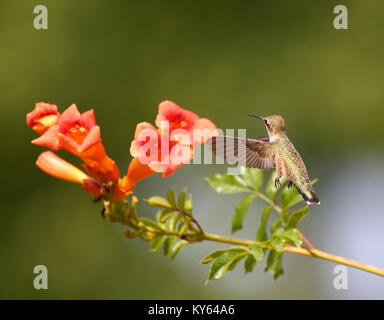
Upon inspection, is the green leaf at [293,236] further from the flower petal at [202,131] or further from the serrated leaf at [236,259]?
the flower petal at [202,131]

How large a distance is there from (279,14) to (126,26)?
3.26m

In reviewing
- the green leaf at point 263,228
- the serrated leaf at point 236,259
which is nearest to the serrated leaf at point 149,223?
the serrated leaf at point 236,259

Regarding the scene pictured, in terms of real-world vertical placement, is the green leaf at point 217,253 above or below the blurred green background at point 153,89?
below

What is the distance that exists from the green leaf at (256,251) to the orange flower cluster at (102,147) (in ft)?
1.48

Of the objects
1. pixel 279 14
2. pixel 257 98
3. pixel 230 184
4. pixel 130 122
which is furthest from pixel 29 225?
pixel 230 184

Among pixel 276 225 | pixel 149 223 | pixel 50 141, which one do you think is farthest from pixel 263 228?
pixel 50 141

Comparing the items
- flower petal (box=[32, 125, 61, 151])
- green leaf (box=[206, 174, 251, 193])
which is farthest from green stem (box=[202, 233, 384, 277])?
flower petal (box=[32, 125, 61, 151])

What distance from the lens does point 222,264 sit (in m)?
1.91

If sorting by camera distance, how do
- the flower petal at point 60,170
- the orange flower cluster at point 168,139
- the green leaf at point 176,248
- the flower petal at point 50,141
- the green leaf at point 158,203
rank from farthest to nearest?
the green leaf at point 176,248
the flower petal at point 60,170
the green leaf at point 158,203
the flower petal at point 50,141
the orange flower cluster at point 168,139

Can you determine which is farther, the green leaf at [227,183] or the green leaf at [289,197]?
the green leaf at [227,183]

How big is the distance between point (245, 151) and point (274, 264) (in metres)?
0.94

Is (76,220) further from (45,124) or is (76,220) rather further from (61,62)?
(45,124)

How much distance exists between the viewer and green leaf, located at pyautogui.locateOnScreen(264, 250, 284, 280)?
218 centimetres

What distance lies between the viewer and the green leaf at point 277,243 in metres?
Answer: 1.85
